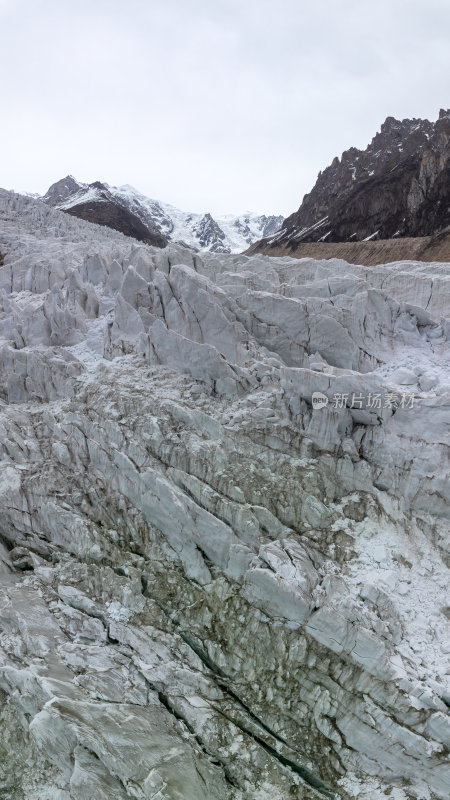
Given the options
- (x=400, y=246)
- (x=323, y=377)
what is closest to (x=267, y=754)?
(x=323, y=377)

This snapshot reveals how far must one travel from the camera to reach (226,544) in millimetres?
14641

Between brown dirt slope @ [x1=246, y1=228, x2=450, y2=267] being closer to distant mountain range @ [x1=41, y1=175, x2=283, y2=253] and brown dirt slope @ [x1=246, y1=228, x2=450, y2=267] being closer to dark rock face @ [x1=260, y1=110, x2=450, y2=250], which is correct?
dark rock face @ [x1=260, y1=110, x2=450, y2=250]

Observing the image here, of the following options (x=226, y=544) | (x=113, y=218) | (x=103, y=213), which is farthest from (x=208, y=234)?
(x=226, y=544)

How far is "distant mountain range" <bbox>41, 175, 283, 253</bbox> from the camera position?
81906mm

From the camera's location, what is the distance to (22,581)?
14.4m

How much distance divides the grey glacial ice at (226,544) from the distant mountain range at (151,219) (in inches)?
2318

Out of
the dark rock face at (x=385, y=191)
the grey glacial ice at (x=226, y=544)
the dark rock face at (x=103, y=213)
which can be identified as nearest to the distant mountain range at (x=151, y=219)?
the dark rock face at (x=103, y=213)

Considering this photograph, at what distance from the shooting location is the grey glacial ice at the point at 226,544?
11.2 meters

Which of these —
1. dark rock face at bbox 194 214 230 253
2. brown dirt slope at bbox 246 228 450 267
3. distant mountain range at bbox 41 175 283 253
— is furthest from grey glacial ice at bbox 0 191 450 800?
dark rock face at bbox 194 214 230 253

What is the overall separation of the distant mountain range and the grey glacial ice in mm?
58883

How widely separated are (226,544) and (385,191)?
66.5 m

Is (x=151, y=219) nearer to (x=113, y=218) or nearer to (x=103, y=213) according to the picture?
(x=103, y=213)

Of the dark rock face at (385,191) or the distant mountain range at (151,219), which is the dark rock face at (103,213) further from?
the dark rock face at (385,191)

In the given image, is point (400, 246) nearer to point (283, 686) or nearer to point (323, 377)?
point (323, 377)
